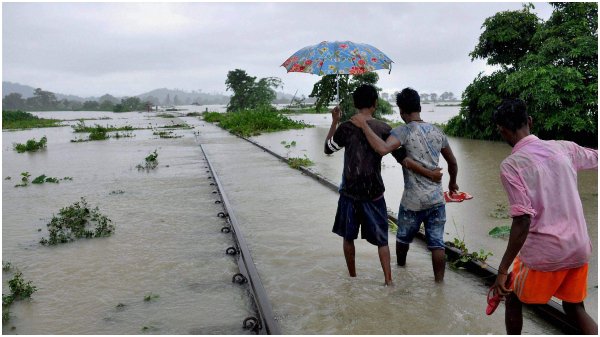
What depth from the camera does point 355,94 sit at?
3936 millimetres

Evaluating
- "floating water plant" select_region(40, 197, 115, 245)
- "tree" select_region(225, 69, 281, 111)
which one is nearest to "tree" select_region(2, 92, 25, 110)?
"tree" select_region(225, 69, 281, 111)

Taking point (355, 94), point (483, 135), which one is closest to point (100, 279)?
point (355, 94)

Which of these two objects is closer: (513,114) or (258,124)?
(513,114)

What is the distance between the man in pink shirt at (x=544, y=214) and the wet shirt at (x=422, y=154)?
4.39ft

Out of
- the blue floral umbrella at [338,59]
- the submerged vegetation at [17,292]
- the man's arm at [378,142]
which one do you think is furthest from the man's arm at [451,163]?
the submerged vegetation at [17,292]

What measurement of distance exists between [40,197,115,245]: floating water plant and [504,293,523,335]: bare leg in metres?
5.34

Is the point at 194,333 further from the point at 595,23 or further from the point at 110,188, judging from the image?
the point at 595,23

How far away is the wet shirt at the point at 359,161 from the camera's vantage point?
3953 mm

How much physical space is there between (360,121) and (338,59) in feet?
4.10

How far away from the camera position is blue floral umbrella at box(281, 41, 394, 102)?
4.79 metres

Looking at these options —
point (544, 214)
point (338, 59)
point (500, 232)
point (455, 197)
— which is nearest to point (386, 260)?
point (455, 197)

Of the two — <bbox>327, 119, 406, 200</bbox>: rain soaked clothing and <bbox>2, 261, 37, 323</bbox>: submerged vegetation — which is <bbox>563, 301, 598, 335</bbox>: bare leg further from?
<bbox>2, 261, 37, 323</bbox>: submerged vegetation

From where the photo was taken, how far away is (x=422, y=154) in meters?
3.88

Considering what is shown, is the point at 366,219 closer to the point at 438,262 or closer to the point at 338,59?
the point at 438,262
